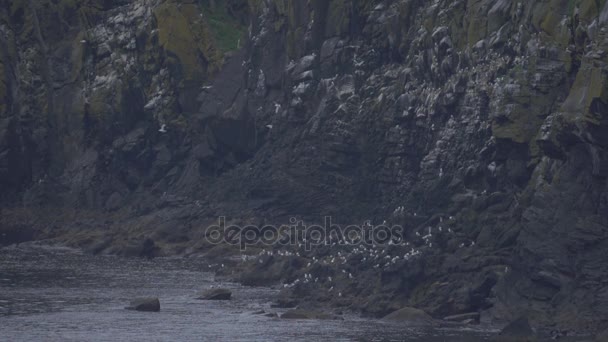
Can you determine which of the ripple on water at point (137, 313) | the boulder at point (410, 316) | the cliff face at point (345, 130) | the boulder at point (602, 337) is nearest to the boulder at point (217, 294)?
the ripple on water at point (137, 313)

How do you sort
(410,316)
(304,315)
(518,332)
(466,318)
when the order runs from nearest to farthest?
1. (518,332)
2. (466,318)
3. (410,316)
4. (304,315)

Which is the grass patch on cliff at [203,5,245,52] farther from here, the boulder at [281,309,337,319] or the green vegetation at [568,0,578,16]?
the boulder at [281,309,337,319]

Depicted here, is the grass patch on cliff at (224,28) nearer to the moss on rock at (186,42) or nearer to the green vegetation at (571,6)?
the moss on rock at (186,42)

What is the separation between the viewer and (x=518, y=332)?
57.5m

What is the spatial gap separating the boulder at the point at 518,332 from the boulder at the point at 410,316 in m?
6.78

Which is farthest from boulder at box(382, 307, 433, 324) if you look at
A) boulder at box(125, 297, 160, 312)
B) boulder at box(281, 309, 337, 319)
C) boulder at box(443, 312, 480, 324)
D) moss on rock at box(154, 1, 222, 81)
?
moss on rock at box(154, 1, 222, 81)

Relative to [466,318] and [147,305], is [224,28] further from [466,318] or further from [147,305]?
[466,318]

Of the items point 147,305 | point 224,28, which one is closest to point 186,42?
point 224,28

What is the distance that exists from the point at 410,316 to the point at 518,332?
8.35 metres

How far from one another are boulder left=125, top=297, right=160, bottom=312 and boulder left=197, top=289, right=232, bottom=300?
13.5ft

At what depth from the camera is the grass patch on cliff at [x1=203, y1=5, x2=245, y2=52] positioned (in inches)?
4508

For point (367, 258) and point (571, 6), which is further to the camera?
point (367, 258)

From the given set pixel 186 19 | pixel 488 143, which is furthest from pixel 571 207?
pixel 186 19

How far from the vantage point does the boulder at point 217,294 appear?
75.6m
